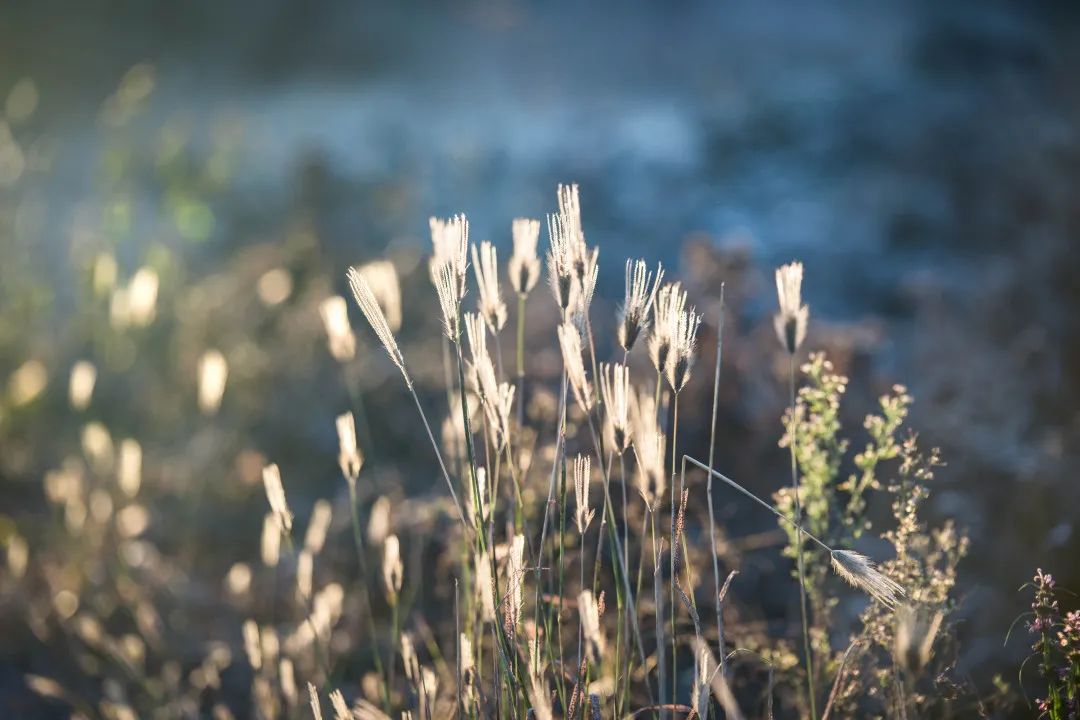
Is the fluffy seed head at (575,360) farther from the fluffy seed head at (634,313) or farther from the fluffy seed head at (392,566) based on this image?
the fluffy seed head at (392,566)

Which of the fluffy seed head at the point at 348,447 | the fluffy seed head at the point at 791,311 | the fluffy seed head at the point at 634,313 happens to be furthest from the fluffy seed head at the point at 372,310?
the fluffy seed head at the point at 791,311

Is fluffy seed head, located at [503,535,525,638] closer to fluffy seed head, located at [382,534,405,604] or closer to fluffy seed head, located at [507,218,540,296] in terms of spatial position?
fluffy seed head, located at [382,534,405,604]

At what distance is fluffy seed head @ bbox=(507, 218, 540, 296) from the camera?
3.25ft

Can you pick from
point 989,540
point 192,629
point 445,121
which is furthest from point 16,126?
point 989,540

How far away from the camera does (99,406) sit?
9.78 ft

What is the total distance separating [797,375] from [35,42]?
3515 millimetres

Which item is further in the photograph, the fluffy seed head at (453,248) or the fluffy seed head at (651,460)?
the fluffy seed head at (453,248)

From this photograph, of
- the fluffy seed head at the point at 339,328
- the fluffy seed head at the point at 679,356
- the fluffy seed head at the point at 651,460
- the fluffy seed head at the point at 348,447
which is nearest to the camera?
the fluffy seed head at the point at 651,460

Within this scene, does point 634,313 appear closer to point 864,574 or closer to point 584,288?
point 584,288

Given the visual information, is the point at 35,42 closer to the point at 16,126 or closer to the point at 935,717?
the point at 16,126

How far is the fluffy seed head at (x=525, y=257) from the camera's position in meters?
0.99

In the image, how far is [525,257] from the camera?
102 cm

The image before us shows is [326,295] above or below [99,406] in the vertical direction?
above

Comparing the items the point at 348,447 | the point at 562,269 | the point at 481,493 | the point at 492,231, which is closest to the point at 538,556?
the point at 481,493
